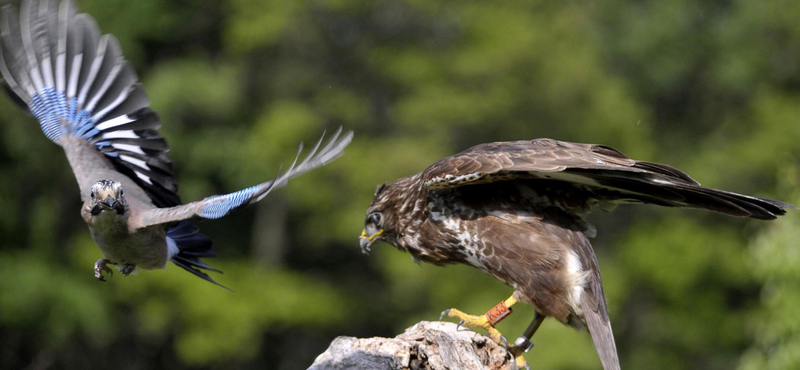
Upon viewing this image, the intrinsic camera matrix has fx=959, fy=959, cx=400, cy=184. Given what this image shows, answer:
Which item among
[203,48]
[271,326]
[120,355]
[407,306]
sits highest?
[203,48]

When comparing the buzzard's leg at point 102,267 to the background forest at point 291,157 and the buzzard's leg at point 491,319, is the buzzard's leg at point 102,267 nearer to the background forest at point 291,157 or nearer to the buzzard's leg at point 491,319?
the buzzard's leg at point 491,319

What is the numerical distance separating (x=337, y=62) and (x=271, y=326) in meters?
6.18

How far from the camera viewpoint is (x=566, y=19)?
2103cm

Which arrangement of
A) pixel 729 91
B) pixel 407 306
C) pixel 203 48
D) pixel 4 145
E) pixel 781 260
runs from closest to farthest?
pixel 781 260, pixel 4 145, pixel 407 306, pixel 203 48, pixel 729 91

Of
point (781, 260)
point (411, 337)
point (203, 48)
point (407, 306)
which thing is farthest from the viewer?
point (203, 48)

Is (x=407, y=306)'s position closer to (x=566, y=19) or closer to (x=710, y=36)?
(x=566, y=19)

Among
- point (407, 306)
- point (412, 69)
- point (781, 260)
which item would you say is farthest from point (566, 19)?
point (781, 260)

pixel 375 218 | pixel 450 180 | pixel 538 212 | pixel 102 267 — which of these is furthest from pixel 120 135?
pixel 538 212

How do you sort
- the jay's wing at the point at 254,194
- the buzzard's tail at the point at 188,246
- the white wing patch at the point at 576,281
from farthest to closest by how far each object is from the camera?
the buzzard's tail at the point at 188,246 → the white wing patch at the point at 576,281 → the jay's wing at the point at 254,194

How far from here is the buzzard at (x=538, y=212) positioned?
503 cm

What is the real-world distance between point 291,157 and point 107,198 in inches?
591

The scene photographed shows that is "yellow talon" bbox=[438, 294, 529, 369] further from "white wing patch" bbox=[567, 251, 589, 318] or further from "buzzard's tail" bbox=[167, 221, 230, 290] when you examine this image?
"buzzard's tail" bbox=[167, 221, 230, 290]

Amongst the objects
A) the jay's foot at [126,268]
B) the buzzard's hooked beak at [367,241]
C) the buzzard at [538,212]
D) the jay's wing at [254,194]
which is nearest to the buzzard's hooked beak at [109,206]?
the jay's wing at [254,194]

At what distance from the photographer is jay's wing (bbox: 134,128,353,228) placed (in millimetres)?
4688
